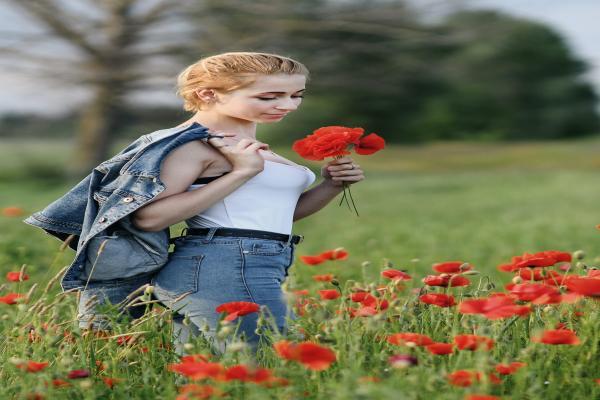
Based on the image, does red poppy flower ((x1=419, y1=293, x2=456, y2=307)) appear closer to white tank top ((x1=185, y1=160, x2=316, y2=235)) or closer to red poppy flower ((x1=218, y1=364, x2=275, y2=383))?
white tank top ((x1=185, y1=160, x2=316, y2=235))

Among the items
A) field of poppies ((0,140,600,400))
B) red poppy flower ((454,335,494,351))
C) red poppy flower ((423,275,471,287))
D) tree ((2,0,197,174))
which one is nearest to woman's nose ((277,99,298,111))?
field of poppies ((0,140,600,400))

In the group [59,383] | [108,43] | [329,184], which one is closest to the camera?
[59,383]

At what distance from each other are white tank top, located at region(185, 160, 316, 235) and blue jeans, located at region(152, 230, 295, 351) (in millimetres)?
52

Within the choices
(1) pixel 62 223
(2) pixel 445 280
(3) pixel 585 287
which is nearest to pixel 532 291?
(3) pixel 585 287

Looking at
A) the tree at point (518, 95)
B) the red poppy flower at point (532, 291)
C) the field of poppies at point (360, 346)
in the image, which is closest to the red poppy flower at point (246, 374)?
the field of poppies at point (360, 346)

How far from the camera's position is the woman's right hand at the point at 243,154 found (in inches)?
106

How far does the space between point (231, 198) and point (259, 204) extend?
9cm

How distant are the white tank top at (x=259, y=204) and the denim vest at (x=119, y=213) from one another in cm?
16

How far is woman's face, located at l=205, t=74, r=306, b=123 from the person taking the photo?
2842 mm

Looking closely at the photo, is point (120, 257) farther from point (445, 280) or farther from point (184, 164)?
point (445, 280)

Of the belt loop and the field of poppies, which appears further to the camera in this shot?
the belt loop

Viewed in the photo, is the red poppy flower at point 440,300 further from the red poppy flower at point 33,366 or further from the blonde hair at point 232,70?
the red poppy flower at point 33,366

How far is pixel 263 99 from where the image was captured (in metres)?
2.86

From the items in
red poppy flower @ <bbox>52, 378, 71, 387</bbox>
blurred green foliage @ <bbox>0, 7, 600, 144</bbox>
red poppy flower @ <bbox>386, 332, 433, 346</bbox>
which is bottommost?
red poppy flower @ <bbox>52, 378, 71, 387</bbox>
